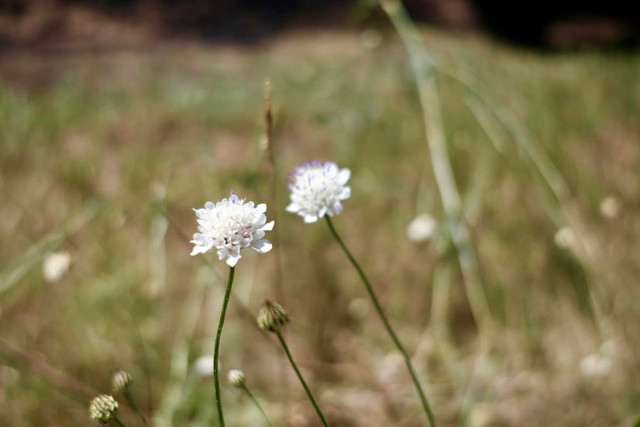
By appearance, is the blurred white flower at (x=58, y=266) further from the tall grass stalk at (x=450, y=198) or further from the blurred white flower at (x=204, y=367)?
the tall grass stalk at (x=450, y=198)

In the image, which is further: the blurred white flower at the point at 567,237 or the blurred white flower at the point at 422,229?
the blurred white flower at the point at 422,229

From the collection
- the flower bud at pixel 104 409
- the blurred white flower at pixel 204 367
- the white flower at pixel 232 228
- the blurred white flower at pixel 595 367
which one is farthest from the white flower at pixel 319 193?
the blurred white flower at pixel 595 367

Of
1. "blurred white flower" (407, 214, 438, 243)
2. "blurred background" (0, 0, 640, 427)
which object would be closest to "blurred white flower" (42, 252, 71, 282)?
"blurred background" (0, 0, 640, 427)

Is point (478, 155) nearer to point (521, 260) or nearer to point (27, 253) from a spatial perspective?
point (521, 260)

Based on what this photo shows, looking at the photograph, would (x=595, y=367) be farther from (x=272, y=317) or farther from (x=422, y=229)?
(x=272, y=317)

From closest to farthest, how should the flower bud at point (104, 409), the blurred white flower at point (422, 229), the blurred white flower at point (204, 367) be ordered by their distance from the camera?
1. the flower bud at point (104, 409)
2. the blurred white flower at point (204, 367)
3. the blurred white flower at point (422, 229)

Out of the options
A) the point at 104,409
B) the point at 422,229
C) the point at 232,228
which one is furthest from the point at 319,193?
the point at 422,229
